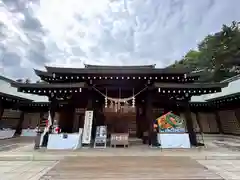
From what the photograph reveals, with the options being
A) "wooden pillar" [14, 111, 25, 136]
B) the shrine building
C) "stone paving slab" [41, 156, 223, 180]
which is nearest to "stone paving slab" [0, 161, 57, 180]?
"stone paving slab" [41, 156, 223, 180]

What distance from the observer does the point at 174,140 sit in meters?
6.96

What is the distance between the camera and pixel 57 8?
34.2 ft

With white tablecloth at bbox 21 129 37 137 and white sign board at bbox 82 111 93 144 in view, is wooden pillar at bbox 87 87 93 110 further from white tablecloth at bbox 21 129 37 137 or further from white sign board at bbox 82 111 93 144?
white tablecloth at bbox 21 129 37 137

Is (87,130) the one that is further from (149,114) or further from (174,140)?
(174,140)

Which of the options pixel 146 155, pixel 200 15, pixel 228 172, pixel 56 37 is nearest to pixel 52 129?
pixel 146 155

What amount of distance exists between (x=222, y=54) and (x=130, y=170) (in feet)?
66.1

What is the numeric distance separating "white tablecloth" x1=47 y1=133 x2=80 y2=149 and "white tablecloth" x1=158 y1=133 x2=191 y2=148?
3525 mm

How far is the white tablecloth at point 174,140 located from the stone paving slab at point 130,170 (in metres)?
1.74

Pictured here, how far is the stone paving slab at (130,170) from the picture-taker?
11.8 feet

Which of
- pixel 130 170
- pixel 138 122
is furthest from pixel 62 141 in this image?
pixel 138 122

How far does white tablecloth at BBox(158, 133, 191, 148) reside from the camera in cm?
689

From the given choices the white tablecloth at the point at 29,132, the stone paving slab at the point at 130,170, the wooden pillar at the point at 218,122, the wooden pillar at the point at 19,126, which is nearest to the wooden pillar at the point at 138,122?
the stone paving slab at the point at 130,170

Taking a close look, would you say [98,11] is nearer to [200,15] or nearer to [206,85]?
[200,15]

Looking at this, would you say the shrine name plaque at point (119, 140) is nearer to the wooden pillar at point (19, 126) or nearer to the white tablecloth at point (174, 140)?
the white tablecloth at point (174, 140)
